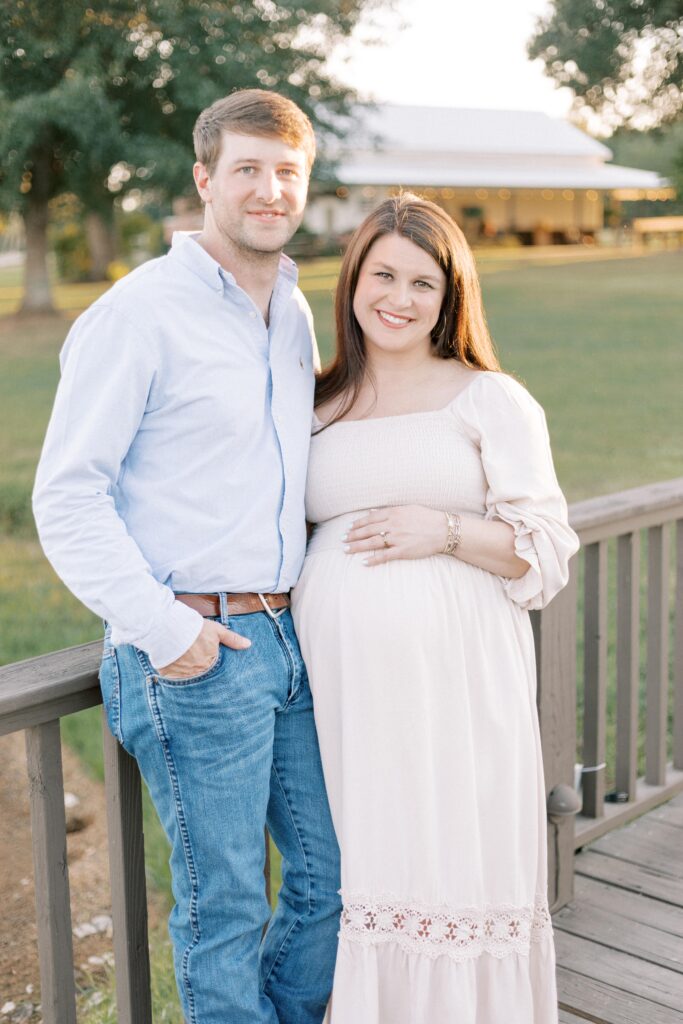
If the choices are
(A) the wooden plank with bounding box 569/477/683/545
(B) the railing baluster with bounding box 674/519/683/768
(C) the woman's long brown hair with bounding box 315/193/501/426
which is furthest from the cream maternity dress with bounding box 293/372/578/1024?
(B) the railing baluster with bounding box 674/519/683/768

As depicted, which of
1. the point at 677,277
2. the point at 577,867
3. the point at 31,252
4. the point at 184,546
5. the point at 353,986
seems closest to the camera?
the point at 184,546

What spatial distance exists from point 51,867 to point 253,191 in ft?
4.12

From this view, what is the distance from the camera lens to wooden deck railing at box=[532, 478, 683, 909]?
10.0 ft

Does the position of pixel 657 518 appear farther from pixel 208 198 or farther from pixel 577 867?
pixel 208 198

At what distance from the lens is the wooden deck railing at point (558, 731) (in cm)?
211

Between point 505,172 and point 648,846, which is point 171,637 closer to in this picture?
point 648,846

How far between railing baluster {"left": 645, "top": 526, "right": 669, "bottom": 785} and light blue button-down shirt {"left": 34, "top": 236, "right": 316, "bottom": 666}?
1.64 m

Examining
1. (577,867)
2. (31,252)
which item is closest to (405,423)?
(577,867)

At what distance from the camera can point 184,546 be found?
206 cm

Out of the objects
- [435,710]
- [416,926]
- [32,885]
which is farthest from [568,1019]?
[32,885]

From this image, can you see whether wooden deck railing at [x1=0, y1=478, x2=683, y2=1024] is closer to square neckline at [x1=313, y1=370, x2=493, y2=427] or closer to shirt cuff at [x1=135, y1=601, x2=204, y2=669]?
shirt cuff at [x1=135, y1=601, x2=204, y2=669]

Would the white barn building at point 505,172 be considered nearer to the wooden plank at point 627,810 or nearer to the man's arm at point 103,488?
the wooden plank at point 627,810

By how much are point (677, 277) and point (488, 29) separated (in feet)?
50.4

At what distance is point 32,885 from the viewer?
4.83m
